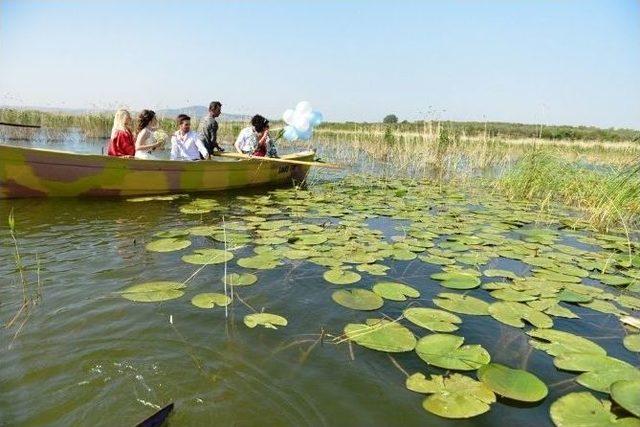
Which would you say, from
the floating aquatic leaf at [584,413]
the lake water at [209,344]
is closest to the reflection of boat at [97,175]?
the lake water at [209,344]

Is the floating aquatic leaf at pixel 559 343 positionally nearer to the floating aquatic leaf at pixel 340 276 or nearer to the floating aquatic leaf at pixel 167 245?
the floating aquatic leaf at pixel 340 276

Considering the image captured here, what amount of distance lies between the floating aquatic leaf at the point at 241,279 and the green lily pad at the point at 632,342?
226 cm

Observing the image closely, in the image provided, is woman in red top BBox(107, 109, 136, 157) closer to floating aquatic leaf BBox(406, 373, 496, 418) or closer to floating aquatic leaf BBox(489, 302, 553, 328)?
floating aquatic leaf BBox(489, 302, 553, 328)

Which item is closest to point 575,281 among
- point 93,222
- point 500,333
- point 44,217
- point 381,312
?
point 500,333

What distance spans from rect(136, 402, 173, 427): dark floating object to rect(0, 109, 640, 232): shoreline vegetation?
147 inches

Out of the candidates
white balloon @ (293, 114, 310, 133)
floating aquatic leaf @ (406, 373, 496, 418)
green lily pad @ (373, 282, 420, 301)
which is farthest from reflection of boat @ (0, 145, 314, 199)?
floating aquatic leaf @ (406, 373, 496, 418)

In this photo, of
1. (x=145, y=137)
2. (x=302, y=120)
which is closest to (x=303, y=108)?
(x=302, y=120)

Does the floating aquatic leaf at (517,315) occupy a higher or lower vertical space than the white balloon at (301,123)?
lower

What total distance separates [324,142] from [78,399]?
18139mm

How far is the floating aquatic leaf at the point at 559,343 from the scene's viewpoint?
2.23 meters

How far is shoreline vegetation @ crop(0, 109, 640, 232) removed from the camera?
18.2ft

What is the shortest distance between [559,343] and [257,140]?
619cm

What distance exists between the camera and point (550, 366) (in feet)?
7.11

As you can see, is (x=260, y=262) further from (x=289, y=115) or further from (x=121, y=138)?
(x=289, y=115)
